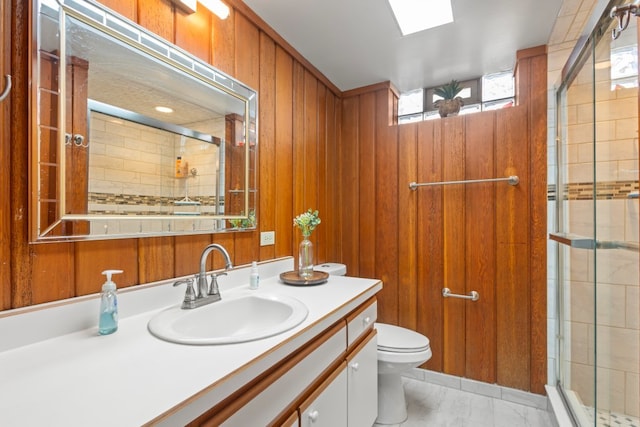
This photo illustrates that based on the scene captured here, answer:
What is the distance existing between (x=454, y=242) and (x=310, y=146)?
4.14 ft

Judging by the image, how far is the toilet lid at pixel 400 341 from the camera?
5.58 feet

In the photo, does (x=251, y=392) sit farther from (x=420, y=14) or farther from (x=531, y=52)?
(x=531, y=52)

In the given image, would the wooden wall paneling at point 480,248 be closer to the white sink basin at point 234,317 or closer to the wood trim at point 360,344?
the wood trim at point 360,344

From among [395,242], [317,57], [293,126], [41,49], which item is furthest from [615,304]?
[41,49]

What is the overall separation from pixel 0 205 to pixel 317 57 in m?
1.85

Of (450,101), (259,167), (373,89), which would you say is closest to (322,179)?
(259,167)

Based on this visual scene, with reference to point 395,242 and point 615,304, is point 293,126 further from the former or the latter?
point 615,304

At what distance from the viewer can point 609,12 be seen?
4.04 feet

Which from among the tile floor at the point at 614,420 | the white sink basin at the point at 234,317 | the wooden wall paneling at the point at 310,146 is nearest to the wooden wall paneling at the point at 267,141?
the wooden wall paneling at the point at 310,146

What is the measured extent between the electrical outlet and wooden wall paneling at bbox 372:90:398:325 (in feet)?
3.28

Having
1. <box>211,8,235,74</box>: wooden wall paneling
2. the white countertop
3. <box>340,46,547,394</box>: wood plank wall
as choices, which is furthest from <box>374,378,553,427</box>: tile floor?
<box>211,8,235,74</box>: wooden wall paneling

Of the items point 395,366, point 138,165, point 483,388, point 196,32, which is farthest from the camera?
point 483,388

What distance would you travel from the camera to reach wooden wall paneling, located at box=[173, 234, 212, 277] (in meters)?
1.25

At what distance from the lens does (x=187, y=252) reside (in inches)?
50.5
